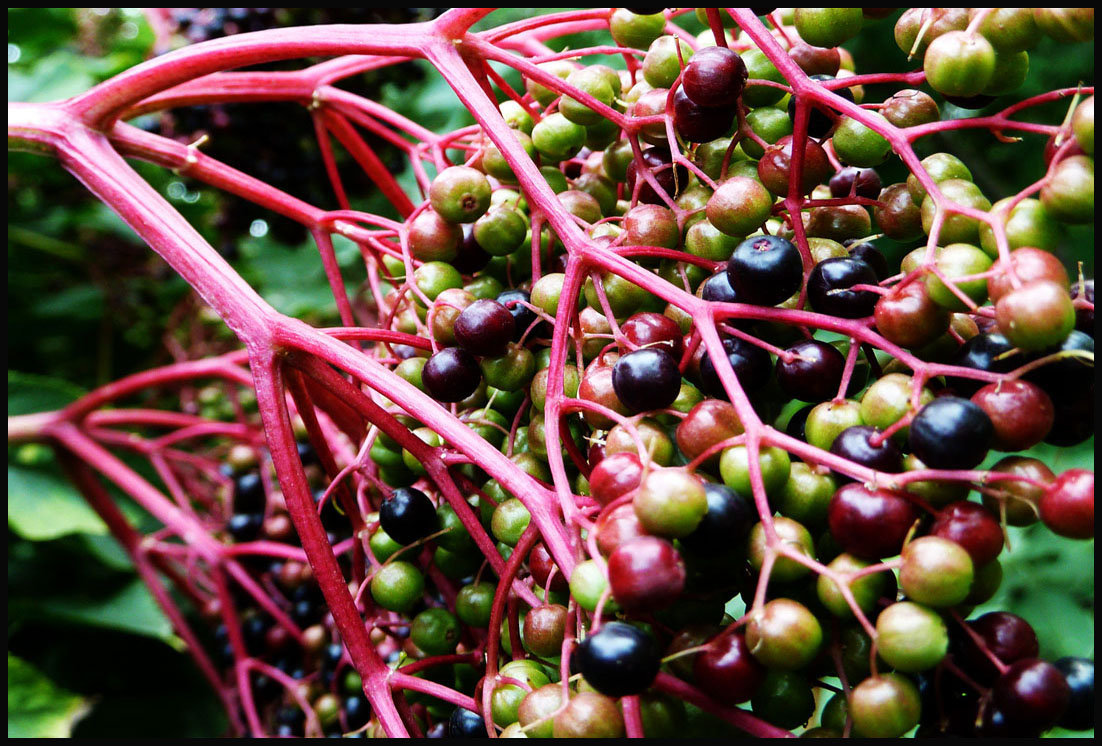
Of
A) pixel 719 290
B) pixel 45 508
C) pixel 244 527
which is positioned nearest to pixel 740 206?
pixel 719 290

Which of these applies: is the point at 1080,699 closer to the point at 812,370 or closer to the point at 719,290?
the point at 812,370

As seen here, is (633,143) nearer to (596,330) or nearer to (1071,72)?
(596,330)

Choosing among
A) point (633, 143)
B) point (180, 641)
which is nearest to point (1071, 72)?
point (633, 143)

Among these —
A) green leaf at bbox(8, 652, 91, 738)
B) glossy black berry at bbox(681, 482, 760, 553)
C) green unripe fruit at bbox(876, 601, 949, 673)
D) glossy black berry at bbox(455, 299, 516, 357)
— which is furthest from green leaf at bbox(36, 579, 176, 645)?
green unripe fruit at bbox(876, 601, 949, 673)

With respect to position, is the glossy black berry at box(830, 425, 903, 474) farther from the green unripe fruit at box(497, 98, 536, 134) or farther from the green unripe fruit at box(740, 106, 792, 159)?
the green unripe fruit at box(497, 98, 536, 134)

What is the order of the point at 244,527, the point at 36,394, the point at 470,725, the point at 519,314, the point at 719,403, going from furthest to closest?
the point at 36,394 → the point at 244,527 → the point at 519,314 → the point at 470,725 → the point at 719,403

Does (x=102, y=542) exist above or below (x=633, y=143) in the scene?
below
